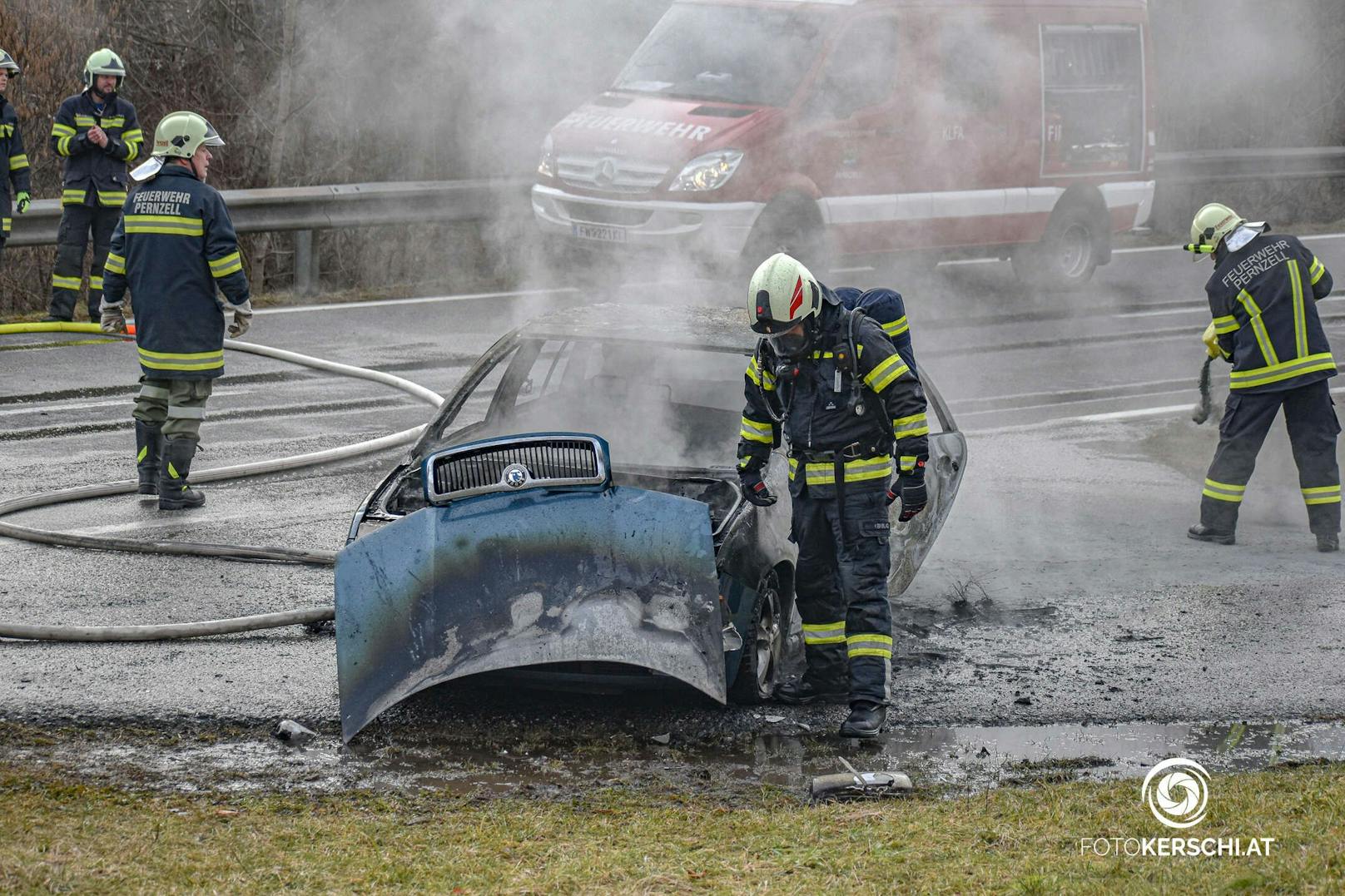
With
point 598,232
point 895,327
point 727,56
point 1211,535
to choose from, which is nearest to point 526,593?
point 895,327

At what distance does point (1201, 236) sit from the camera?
316 inches

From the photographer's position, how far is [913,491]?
5527mm

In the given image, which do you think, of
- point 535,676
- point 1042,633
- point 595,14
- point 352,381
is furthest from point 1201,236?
point 595,14

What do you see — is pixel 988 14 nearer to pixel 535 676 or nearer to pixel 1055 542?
pixel 1055 542

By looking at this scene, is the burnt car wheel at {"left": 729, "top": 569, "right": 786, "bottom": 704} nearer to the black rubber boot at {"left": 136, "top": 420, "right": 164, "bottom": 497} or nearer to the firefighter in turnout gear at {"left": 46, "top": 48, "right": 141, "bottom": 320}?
the black rubber boot at {"left": 136, "top": 420, "right": 164, "bottom": 497}

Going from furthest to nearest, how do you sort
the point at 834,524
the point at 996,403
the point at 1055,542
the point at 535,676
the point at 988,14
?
1. the point at 988,14
2. the point at 996,403
3. the point at 1055,542
4. the point at 834,524
5. the point at 535,676

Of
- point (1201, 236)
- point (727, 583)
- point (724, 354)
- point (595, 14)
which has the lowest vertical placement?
point (727, 583)

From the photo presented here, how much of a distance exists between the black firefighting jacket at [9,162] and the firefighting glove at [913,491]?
26.7ft

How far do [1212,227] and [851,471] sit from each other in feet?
11.3

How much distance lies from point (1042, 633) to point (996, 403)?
436 centimetres

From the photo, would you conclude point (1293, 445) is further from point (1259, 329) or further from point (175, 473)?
point (175, 473)

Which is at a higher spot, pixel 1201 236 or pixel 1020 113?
pixel 1020 113

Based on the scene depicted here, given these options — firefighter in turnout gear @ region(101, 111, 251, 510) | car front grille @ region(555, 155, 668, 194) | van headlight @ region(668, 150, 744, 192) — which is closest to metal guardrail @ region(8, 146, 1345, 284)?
car front grille @ region(555, 155, 668, 194)

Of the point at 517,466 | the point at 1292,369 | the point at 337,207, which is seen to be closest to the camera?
the point at 517,466
